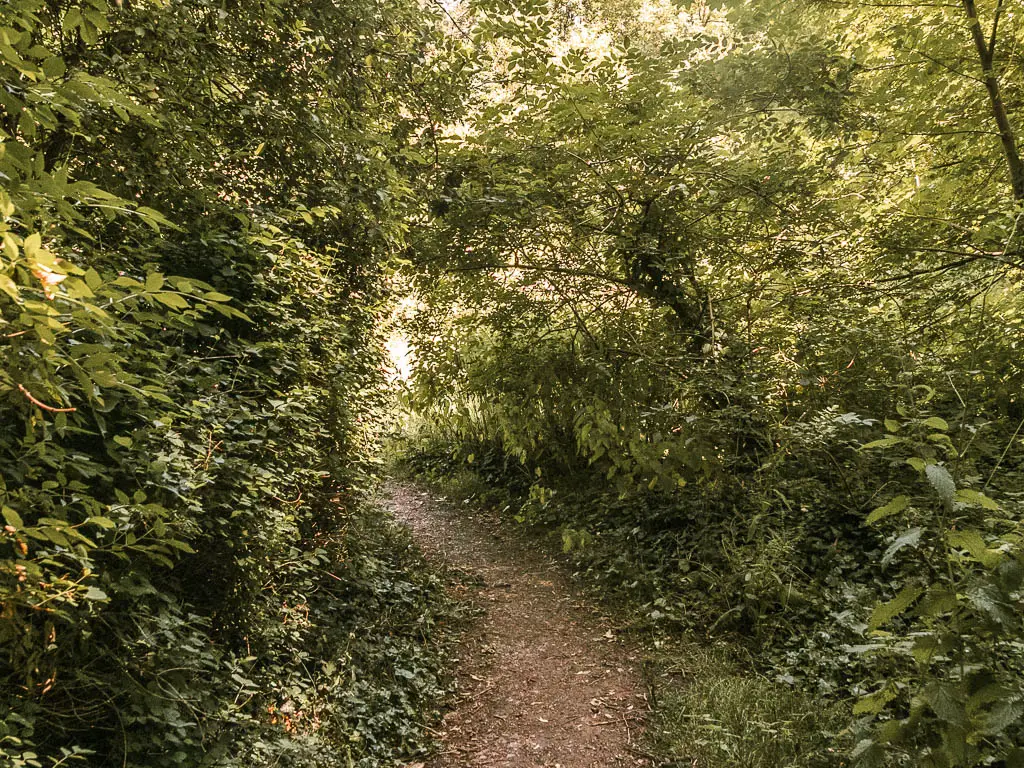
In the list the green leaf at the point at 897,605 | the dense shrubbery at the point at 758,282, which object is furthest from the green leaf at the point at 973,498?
the dense shrubbery at the point at 758,282

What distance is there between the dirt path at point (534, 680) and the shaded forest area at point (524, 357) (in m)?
0.27

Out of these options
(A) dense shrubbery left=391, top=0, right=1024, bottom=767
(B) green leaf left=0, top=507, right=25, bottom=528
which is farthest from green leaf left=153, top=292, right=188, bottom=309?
(A) dense shrubbery left=391, top=0, right=1024, bottom=767

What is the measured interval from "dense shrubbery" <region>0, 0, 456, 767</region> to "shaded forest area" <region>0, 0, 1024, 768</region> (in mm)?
28

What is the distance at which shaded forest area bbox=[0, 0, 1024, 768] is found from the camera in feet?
7.95

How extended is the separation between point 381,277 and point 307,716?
3851 millimetres

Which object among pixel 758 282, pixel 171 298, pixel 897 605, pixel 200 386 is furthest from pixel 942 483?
pixel 758 282

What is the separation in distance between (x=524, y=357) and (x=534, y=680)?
10.6ft

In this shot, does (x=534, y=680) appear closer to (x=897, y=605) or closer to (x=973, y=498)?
(x=897, y=605)

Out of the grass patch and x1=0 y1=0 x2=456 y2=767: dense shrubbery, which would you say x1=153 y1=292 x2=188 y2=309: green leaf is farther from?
the grass patch

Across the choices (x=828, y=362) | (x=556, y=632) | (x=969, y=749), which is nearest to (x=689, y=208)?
(x=828, y=362)

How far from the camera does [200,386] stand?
336 cm

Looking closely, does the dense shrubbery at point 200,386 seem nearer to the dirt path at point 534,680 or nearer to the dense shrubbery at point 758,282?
the dirt path at point 534,680

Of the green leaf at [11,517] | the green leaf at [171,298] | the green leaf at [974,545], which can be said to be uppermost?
the green leaf at [171,298]

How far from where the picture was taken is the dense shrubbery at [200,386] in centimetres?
200
